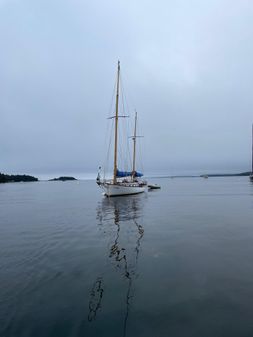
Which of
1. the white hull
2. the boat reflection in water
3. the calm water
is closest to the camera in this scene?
the calm water

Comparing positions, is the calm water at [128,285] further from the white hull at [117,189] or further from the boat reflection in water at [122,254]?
the white hull at [117,189]

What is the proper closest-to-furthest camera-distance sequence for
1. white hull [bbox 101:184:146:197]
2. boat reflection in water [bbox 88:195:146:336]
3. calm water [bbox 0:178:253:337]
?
calm water [bbox 0:178:253:337], boat reflection in water [bbox 88:195:146:336], white hull [bbox 101:184:146:197]

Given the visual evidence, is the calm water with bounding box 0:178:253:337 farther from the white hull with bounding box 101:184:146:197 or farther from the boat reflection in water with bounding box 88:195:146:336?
the white hull with bounding box 101:184:146:197

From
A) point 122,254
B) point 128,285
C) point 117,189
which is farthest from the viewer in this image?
point 117,189

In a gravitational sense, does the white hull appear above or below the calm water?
above

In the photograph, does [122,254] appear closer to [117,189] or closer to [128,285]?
[128,285]

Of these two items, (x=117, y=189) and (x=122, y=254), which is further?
(x=117, y=189)

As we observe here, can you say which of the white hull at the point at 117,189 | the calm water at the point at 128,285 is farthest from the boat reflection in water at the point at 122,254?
the white hull at the point at 117,189

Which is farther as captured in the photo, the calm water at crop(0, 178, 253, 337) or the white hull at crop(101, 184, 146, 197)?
the white hull at crop(101, 184, 146, 197)

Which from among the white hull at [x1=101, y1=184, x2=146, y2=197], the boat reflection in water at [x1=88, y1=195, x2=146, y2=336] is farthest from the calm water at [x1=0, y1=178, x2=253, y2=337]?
the white hull at [x1=101, y1=184, x2=146, y2=197]

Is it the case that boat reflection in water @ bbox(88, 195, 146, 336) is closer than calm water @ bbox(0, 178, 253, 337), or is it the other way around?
calm water @ bbox(0, 178, 253, 337)

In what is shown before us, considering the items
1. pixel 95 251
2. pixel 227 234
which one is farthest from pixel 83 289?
pixel 227 234

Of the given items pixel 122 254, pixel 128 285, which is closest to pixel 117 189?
pixel 122 254

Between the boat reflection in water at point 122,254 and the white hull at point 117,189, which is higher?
the white hull at point 117,189
